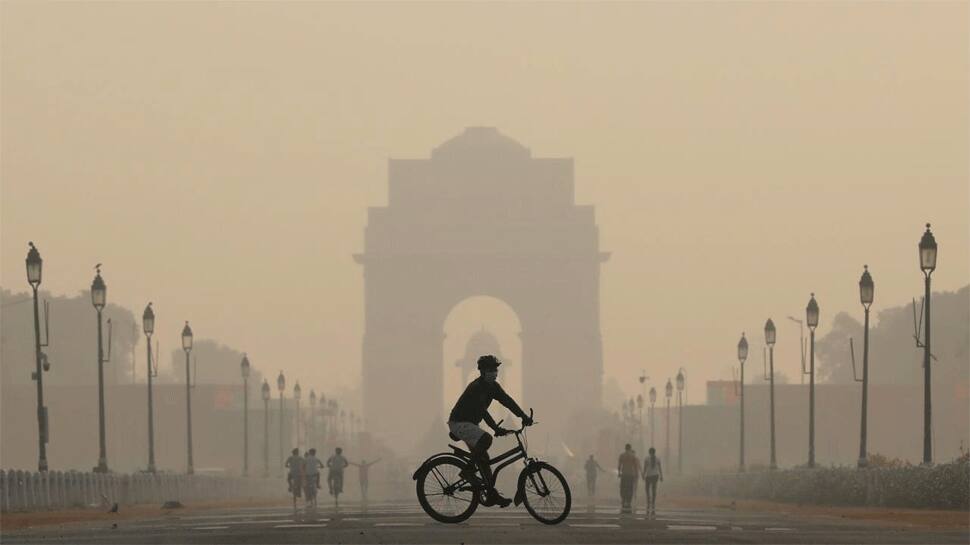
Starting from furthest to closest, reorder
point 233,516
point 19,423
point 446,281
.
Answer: point 446,281, point 19,423, point 233,516

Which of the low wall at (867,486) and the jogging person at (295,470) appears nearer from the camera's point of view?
the low wall at (867,486)

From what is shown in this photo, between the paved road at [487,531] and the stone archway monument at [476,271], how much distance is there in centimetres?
10831

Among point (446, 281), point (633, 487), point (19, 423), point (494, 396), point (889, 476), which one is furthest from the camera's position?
point (446, 281)

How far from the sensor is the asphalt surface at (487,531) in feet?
83.1

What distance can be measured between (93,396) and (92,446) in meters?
3.12

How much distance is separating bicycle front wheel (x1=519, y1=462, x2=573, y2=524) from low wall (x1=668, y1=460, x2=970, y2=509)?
1686 centimetres

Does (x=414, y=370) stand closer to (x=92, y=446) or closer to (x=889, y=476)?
(x=92, y=446)

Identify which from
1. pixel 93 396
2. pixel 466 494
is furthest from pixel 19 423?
pixel 466 494

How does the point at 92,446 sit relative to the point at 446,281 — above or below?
below

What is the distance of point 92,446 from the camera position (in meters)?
131

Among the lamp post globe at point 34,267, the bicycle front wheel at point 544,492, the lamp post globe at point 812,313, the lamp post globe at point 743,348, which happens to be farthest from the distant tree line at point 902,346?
the bicycle front wheel at point 544,492

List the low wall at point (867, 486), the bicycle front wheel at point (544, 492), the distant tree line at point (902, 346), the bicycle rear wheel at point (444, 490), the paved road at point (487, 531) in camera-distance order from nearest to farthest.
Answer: the bicycle front wheel at point (544, 492) → the bicycle rear wheel at point (444, 490) → the paved road at point (487, 531) → the low wall at point (867, 486) → the distant tree line at point (902, 346)

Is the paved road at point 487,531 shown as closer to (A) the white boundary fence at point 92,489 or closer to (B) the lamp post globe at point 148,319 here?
(A) the white boundary fence at point 92,489

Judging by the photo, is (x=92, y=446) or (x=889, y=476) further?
(x=92, y=446)
